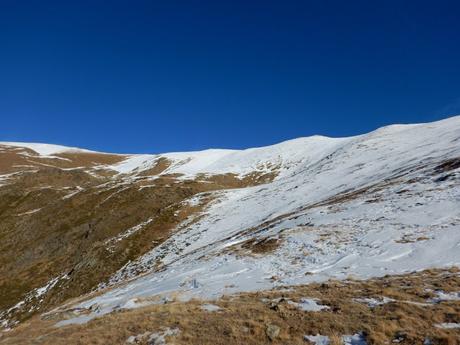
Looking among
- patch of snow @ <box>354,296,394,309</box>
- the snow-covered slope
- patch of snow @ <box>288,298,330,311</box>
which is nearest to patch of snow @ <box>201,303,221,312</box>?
the snow-covered slope

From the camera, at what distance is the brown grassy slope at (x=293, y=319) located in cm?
1198

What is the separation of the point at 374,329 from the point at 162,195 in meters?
54.7

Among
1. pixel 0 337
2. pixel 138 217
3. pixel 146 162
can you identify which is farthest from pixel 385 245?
pixel 146 162

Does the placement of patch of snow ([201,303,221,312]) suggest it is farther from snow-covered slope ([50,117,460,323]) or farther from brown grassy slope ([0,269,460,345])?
snow-covered slope ([50,117,460,323])

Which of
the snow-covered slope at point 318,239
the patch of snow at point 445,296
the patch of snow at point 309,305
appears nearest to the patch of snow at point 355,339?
the patch of snow at point 309,305

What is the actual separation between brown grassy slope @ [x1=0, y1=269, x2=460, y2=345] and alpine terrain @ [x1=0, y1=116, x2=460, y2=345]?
6 cm

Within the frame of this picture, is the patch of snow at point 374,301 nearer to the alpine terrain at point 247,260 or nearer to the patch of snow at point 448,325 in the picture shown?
the alpine terrain at point 247,260

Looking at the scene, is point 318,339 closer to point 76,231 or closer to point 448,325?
point 448,325

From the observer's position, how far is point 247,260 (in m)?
23.9

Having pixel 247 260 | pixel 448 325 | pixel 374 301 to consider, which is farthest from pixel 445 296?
pixel 247 260

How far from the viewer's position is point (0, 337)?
59.0ft

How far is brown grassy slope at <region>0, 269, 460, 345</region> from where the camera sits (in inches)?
472

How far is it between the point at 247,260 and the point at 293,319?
1062 centimetres

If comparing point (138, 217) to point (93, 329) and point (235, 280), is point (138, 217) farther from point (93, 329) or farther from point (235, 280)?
point (93, 329)
